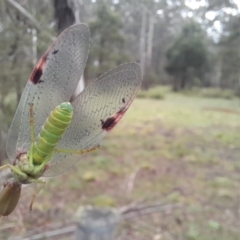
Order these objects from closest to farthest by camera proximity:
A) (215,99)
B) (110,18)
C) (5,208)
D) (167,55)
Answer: (5,208) → (110,18) → (215,99) → (167,55)

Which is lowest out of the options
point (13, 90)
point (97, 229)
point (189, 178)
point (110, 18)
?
point (189, 178)

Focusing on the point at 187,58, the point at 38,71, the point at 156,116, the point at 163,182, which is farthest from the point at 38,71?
the point at 187,58

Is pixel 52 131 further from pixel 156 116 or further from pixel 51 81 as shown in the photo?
pixel 156 116

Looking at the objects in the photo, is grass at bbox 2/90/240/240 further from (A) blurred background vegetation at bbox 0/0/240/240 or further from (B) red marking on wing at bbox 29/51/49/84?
(B) red marking on wing at bbox 29/51/49/84

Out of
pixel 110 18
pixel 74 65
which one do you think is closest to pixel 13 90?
pixel 74 65

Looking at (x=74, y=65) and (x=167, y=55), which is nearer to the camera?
(x=74, y=65)

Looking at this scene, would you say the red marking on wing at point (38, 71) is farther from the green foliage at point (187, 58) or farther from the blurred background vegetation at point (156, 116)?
the green foliage at point (187, 58)

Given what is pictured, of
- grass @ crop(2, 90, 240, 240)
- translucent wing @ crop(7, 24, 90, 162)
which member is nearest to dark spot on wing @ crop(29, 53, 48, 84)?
translucent wing @ crop(7, 24, 90, 162)

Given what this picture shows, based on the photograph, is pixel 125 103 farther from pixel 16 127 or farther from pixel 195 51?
pixel 195 51
